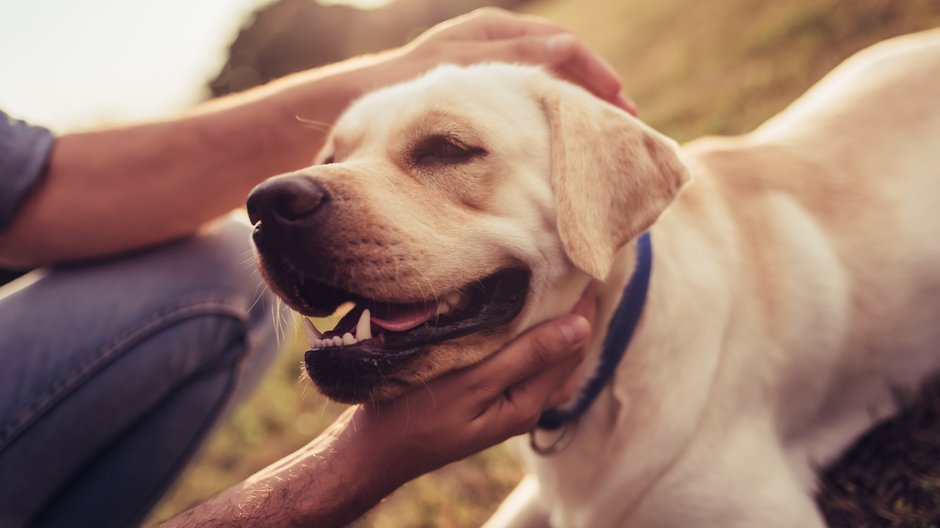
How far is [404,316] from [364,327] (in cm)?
13

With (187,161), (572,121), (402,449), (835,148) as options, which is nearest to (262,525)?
(402,449)

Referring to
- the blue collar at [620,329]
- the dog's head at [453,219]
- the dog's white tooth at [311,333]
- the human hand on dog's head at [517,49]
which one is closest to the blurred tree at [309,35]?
the human hand on dog's head at [517,49]

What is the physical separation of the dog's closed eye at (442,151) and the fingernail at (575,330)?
618mm

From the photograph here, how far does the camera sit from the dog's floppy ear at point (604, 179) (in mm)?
2043

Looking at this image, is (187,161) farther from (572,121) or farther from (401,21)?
(401,21)

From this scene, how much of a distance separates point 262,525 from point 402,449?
1.47 feet

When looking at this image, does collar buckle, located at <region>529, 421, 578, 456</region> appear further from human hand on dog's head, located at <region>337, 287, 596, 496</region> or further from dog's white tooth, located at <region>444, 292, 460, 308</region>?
dog's white tooth, located at <region>444, 292, 460, 308</region>

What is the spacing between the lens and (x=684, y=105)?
7570 mm

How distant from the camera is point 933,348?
280 centimetres

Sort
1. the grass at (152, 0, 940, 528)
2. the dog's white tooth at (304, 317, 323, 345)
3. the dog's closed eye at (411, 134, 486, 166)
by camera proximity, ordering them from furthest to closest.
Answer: the grass at (152, 0, 940, 528)
the dog's closed eye at (411, 134, 486, 166)
the dog's white tooth at (304, 317, 323, 345)

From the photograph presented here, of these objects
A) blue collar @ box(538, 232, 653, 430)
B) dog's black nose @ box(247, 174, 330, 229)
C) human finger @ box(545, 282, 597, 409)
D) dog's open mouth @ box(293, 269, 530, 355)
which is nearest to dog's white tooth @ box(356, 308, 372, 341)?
dog's open mouth @ box(293, 269, 530, 355)

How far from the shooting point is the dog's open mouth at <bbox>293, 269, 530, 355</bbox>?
196 centimetres

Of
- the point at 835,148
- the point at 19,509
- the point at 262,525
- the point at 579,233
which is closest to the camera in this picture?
the point at 262,525

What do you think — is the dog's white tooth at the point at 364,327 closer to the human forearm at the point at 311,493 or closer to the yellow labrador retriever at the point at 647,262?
the yellow labrador retriever at the point at 647,262
